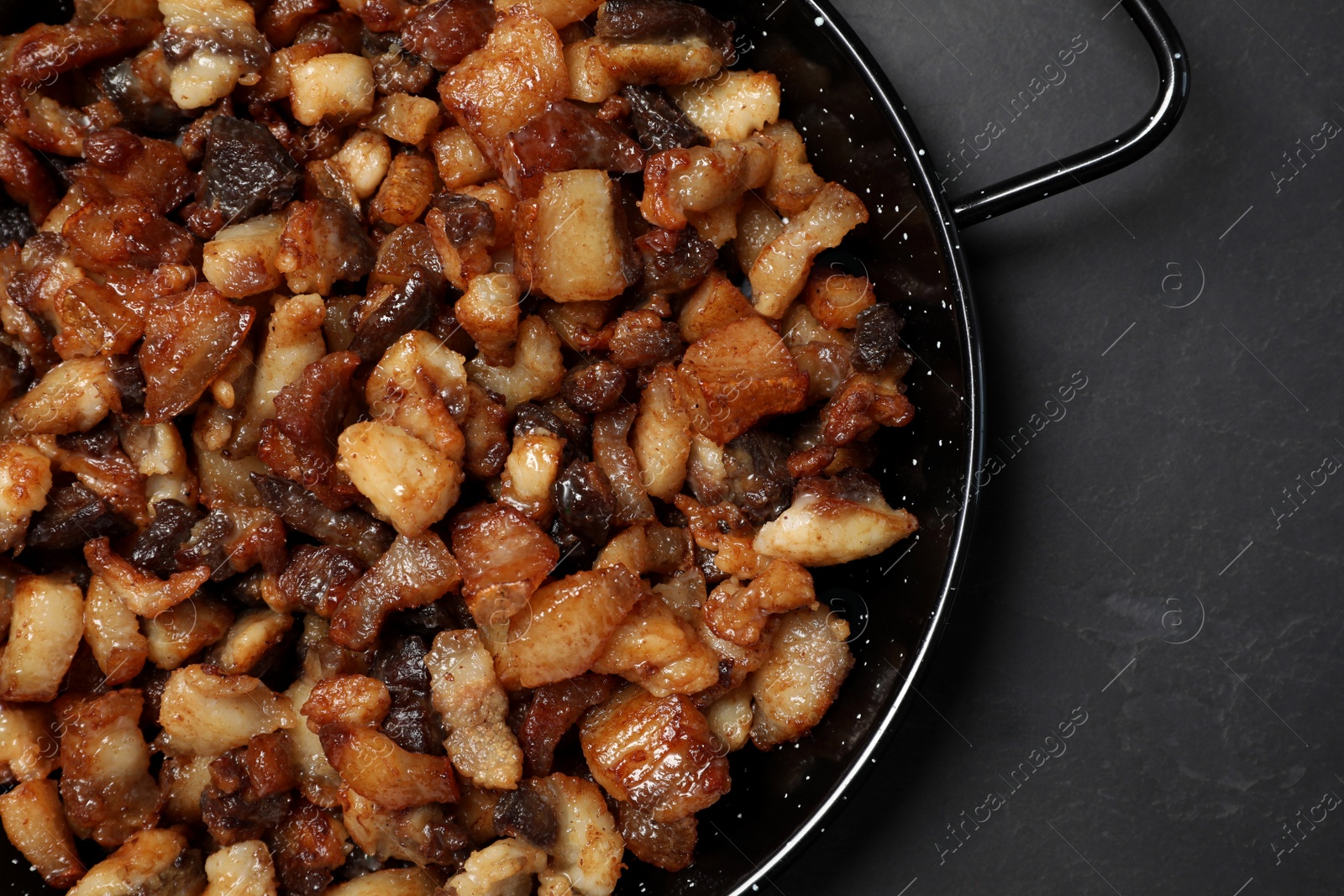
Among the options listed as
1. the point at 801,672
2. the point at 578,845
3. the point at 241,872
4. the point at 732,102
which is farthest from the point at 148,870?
the point at 732,102

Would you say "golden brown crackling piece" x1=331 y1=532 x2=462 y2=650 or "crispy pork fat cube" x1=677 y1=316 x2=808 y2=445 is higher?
"crispy pork fat cube" x1=677 y1=316 x2=808 y2=445

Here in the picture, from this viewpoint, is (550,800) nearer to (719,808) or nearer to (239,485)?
(719,808)

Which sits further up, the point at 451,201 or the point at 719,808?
the point at 451,201

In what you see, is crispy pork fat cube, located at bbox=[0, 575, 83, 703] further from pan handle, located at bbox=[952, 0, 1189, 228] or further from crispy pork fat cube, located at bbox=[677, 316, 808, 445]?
pan handle, located at bbox=[952, 0, 1189, 228]

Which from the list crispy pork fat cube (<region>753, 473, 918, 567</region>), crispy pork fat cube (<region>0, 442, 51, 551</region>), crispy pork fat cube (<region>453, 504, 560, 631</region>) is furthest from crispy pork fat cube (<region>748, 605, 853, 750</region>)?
crispy pork fat cube (<region>0, 442, 51, 551</region>)

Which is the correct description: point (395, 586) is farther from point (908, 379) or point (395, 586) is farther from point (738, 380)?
point (908, 379)

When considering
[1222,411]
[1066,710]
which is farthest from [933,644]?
[1222,411]

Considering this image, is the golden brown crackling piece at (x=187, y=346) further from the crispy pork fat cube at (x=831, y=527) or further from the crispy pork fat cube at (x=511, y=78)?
the crispy pork fat cube at (x=831, y=527)
